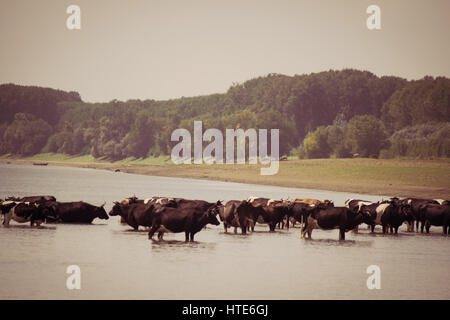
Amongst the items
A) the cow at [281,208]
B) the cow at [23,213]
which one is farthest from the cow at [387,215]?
the cow at [23,213]

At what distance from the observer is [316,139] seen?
5453 inches

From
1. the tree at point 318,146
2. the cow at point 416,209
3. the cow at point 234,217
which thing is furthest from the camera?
the tree at point 318,146

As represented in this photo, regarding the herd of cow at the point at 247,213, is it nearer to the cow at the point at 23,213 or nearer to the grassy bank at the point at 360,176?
the cow at the point at 23,213

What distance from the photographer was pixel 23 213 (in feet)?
99.5

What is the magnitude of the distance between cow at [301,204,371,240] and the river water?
0.63 metres

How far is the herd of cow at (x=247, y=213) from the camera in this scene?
91.4 ft

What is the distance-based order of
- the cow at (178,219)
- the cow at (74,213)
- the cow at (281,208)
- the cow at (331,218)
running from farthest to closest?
1. the cow at (74,213)
2. the cow at (281,208)
3. the cow at (331,218)
4. the cow at (178,219)

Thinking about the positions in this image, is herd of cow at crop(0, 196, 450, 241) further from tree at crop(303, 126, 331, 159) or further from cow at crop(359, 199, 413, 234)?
tree at crop(303, 126, 331, 159)

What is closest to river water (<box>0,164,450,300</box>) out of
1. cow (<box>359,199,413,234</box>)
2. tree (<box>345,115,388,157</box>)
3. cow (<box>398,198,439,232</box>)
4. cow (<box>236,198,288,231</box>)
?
cow (<box>359,199,413,234</box>)

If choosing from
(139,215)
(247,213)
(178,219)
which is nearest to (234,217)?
(247,213)

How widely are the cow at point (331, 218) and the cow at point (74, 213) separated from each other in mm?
9876
